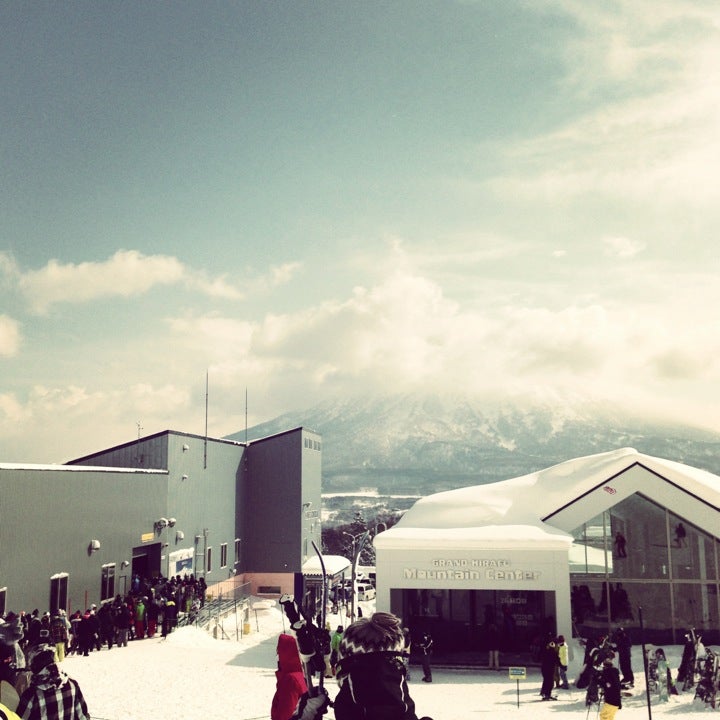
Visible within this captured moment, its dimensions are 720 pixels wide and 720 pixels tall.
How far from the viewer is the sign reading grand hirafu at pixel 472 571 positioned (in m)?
25.2

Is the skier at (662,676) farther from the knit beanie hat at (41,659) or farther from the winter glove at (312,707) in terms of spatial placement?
the winter glove at (312,707)

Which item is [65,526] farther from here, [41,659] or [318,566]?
[318,566]

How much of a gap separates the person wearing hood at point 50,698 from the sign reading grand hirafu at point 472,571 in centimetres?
1967

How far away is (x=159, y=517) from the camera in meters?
35.2

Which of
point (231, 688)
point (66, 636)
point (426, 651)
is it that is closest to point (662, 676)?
point (426, 651)

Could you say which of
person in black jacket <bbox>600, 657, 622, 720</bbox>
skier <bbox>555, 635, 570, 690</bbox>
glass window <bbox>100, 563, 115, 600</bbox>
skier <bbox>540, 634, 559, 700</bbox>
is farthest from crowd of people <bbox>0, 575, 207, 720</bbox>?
skier <bbox>555, 635, 570, 690</bbox>

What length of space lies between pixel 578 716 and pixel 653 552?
10.2m

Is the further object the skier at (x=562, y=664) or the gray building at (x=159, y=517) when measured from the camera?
the gray building at (x=159, y=517)

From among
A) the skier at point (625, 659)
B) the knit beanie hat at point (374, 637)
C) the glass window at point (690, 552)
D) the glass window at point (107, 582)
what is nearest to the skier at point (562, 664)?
the skier at point (625, 659)

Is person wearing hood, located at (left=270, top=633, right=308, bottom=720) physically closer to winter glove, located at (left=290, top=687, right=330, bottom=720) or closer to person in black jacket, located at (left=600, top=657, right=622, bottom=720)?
winter glove, located at (left=290, top=687, right=330, bottom=720)

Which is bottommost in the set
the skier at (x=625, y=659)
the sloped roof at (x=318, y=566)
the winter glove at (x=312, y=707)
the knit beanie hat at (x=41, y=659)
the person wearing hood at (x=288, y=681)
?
the sloped roof at (x=318, y=566)

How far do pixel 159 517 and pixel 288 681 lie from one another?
94.0 feet

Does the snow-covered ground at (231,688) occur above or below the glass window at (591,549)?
below

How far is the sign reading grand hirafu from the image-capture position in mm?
25234
